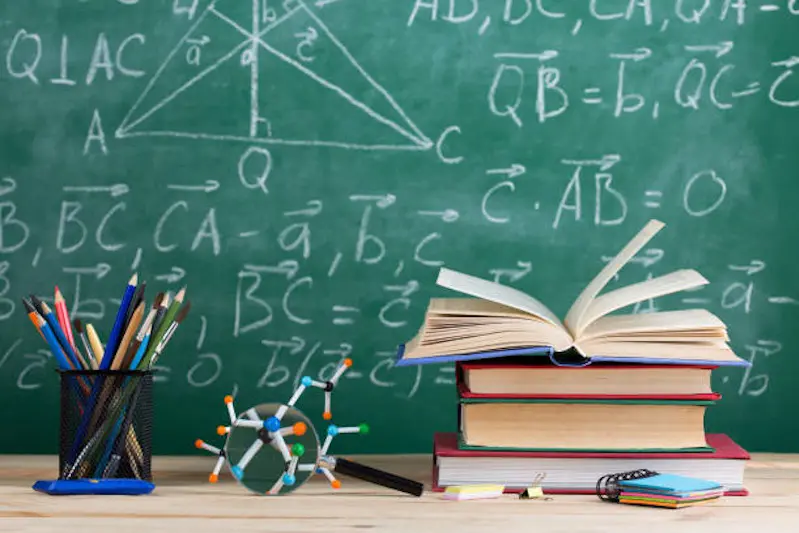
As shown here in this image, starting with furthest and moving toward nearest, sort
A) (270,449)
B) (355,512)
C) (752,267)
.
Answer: (752,267) < (270,449) < (355,512)

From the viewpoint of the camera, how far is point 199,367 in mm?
1790

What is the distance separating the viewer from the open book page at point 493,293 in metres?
1.34

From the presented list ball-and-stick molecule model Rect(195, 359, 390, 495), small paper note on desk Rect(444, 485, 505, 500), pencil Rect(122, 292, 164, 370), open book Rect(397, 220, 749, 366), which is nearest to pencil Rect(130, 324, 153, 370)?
pencil Rect(122, 292, 164, 370)

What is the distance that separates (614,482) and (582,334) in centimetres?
19

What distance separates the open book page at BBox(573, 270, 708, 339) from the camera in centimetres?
134

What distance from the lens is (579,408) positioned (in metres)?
1.31

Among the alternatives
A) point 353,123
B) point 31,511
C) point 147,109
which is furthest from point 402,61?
point 31,511

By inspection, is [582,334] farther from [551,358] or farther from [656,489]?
[656,489]

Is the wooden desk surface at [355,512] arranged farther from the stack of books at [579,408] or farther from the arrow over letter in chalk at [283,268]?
the arrow over letter in chalk at [283,268]

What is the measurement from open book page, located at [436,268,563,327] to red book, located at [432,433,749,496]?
0.18 meters

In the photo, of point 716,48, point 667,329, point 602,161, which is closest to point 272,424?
point 667,329

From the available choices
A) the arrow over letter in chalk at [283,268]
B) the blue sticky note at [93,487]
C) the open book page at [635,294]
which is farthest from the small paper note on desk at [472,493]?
the arrow over letter in chalk at [283,268]

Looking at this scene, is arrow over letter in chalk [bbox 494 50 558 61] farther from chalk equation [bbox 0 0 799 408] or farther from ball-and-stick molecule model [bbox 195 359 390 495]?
ball-and-stick molecule model [bbox 195 359 390 495]

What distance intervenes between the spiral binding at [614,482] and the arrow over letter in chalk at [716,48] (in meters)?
0.82
